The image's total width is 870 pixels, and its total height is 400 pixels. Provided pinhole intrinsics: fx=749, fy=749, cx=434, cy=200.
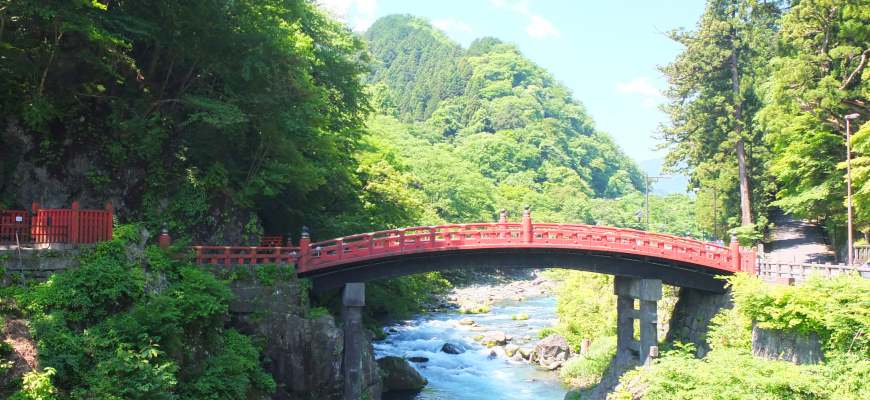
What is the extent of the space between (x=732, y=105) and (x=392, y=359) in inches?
869

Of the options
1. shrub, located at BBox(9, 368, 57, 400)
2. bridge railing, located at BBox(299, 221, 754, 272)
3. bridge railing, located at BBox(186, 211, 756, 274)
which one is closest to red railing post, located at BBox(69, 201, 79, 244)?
shrub, located at BBox(9, 368, 57, 400)

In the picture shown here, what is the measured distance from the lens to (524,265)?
97.3ft

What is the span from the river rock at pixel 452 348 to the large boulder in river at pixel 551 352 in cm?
384

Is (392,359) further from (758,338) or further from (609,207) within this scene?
(609,207)

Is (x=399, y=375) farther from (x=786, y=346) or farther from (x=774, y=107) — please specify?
(x=774, y=107)

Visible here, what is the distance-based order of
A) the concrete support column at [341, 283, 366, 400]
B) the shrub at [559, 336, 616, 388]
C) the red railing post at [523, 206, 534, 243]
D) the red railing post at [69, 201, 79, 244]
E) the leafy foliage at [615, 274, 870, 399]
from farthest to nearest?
the shrub at [559, 336, 616, 388] < the red railing post at [523, 206, 534, 243] < the concrete support column at [341, 283, 366, 400] < the leafy foliage at [615, 274, 870, 399] < the red railing post at [69, 201, 79, 244]

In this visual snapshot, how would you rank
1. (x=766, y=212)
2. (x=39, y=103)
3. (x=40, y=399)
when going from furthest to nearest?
(x=766, y=212), (x=39, y=103), (x=40, y=399)

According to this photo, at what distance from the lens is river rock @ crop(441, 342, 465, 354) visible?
1594 inches

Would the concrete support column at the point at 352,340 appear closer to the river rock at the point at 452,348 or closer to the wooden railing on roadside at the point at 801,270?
the river rock at the point at 452,348

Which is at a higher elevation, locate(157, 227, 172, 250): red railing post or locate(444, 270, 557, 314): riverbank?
locate(157, 227, 172, 250): red railing post

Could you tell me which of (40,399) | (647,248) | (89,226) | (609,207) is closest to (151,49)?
(89,226)

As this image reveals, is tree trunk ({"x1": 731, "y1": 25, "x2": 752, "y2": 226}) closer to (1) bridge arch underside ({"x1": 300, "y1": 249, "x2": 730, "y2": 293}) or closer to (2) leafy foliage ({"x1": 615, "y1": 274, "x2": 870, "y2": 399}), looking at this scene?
(1) bridge arch underside ({"x1": 300, "y1": 249, "x2": 730, "y2": 293})

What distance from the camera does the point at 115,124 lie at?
2569 cm

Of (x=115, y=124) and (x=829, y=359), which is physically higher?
(x=115, y=124)
